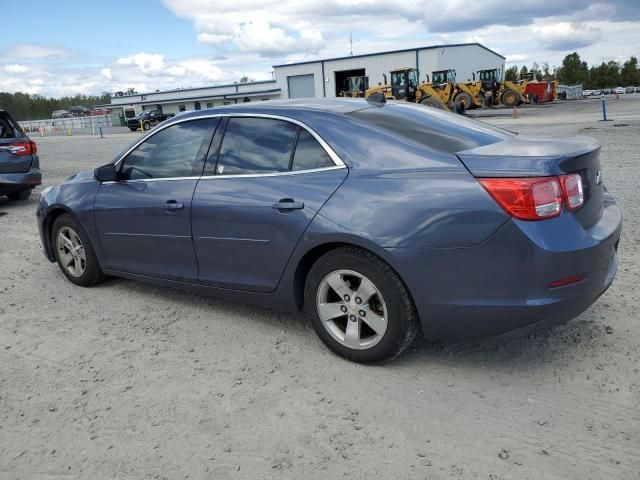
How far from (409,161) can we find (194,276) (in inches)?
71.3

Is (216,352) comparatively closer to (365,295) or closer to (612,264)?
(365,295)

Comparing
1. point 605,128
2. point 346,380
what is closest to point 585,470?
point 346,380

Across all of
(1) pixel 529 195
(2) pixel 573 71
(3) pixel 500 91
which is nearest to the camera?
(1) pixel 529 195

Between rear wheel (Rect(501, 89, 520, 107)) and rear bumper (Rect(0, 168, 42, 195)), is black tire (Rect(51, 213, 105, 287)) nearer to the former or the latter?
rear bumper (Rect(0, 168, 42, 195))

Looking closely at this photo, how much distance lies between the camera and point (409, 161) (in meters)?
3.16

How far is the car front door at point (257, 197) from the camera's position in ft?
11.2

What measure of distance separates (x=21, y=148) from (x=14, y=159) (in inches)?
9.4

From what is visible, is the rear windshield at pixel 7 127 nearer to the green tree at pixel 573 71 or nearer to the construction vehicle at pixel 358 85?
the construction vehicle at pixel 358 85

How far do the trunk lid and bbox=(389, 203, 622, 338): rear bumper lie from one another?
19 centimetres

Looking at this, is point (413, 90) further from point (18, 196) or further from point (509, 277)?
point (509, 277)

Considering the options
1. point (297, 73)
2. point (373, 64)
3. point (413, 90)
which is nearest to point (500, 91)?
point (413, 90)

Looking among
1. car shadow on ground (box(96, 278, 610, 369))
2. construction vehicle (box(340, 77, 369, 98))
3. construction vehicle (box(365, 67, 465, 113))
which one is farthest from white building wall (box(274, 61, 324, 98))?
car shadow on ground (box(96, 278, 610, 369))

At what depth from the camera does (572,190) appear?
296 cm

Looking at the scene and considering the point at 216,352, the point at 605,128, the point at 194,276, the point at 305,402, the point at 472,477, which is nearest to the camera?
the point at 472,477
